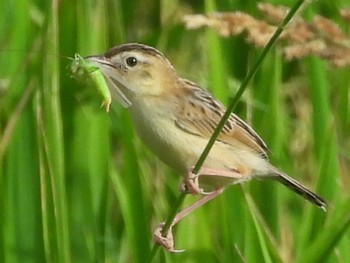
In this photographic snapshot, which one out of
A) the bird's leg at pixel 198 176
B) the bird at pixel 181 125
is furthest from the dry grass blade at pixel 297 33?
the bird's leg at pixel 198 176

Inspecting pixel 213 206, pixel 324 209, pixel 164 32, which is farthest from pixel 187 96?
pixel 164 32

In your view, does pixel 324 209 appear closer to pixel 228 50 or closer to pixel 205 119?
pixel 205 119

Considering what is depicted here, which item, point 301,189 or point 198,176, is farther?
point 301,189

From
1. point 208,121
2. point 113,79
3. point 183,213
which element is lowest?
point 183,213

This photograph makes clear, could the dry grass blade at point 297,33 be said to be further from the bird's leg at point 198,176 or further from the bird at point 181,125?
the bird's leg at point 198,176

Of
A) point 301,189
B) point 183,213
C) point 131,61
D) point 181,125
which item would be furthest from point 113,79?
point 301,189

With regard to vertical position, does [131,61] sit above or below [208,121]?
above

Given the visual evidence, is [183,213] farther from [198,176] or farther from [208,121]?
[208,121]
